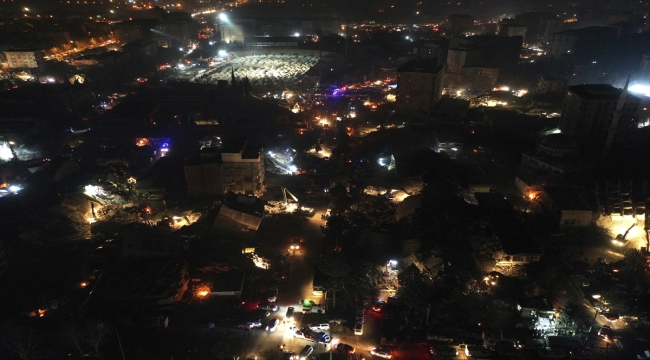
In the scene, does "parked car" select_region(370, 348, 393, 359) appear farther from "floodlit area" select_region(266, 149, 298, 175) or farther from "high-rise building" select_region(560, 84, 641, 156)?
"high-rise building" select_region(560, 84, 641, 156)

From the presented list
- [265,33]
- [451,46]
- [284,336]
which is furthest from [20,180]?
[265,33]

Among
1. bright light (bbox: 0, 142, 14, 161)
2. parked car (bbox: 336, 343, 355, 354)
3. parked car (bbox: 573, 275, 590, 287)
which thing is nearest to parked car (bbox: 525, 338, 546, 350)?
parked car (bbox: 573, 275, 590, 287)

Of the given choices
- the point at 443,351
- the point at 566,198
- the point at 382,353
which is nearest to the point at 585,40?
the point at 566,198

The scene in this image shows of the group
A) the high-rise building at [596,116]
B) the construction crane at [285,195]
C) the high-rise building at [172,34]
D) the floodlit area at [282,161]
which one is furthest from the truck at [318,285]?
the high-rise building at [172,34]

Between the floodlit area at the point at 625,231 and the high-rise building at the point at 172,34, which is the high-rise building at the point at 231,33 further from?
the floodlit area at the point at 625,231

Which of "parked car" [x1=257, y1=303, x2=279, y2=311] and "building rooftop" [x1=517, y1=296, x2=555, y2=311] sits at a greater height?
"building rooftop" [x1=517, y1=296, x2=555, y2=311]

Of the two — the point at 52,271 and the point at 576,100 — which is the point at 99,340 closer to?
the point at 52,271

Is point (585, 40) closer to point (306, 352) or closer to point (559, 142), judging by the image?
point (559, 142)
